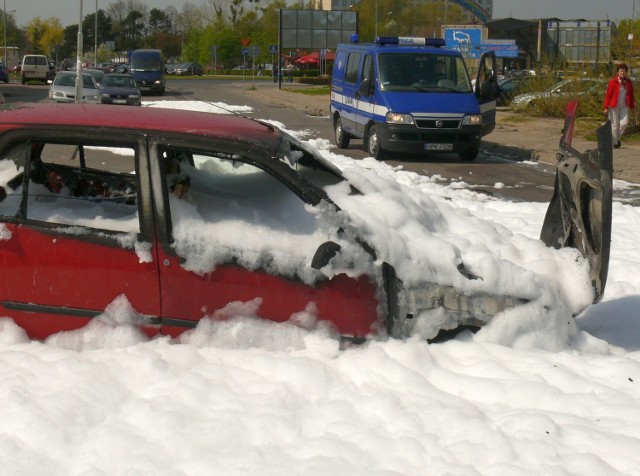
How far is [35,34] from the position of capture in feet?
429

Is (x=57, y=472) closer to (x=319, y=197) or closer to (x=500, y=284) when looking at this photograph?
(x=319, y=197)

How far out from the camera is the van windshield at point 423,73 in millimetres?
17609

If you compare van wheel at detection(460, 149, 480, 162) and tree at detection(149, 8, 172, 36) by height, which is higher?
tree at detection(149, 8, 172, 36)

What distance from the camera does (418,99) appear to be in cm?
1716

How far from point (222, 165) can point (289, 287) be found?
113 cm

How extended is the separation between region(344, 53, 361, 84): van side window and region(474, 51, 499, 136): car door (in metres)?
2.49

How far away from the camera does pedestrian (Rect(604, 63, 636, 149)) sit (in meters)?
18.8

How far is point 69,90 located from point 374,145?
1580 centimetres

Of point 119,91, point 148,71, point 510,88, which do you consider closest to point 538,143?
point 510,88

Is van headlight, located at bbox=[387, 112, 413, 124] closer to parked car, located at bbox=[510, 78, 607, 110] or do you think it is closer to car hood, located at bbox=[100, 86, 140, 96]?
parked car, located at bbox=[510, 78, 607, 110]

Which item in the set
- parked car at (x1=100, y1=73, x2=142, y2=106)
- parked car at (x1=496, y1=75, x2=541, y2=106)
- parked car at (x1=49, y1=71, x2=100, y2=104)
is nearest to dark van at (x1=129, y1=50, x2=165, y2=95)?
parked car at (x1=100, y1=73, x2=142, y2=106)

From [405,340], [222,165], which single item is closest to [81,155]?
[222,165]

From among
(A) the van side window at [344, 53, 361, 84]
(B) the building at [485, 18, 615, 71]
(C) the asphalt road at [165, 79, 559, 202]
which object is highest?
(B) the building at [485, 18, 615, 71]

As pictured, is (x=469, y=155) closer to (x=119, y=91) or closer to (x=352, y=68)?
(x=352, y=68)
